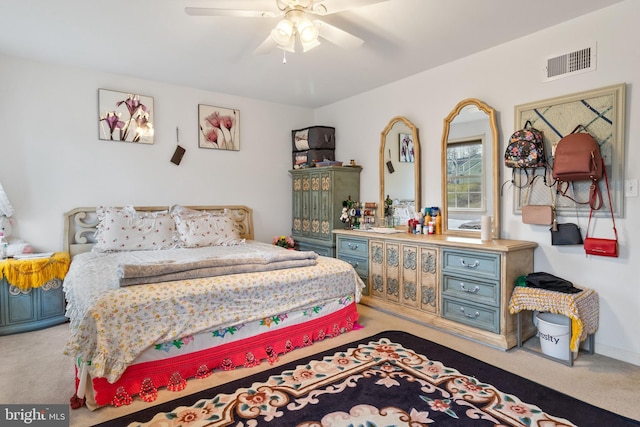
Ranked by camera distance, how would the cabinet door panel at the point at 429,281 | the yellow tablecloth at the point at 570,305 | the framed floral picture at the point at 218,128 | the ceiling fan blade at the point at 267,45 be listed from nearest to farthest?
the yellow tablecloth at the point at 570,305
the ceiling fan blade at the point at 267,45
the cabinet door panel at the point at 429,281
the framed floral picture at the point at 218,128

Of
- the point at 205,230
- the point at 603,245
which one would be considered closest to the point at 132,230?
the point at 205,230

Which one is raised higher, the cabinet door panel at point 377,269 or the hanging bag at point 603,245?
the hanging bag at point 603,245

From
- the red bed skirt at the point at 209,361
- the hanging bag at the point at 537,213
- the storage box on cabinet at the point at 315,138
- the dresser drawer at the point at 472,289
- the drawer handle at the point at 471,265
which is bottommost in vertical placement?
the red bed skirt at the point at 209,361

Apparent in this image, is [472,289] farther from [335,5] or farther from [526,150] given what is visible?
[335,5]

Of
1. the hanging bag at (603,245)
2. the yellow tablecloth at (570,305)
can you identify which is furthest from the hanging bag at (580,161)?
the yellow tablecloth at (570,305)

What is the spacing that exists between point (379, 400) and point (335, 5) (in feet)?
8.02

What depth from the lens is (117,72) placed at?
3.91 metres

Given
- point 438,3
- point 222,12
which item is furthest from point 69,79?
point 438,3

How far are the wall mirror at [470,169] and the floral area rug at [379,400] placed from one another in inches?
54.8

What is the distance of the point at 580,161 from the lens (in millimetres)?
2555

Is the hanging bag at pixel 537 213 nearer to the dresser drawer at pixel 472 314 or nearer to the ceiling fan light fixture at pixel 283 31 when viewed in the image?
the dresser drawer at pixel 472 314

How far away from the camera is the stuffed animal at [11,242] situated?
331 cm

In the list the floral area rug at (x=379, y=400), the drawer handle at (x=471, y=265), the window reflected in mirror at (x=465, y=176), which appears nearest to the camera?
the floral area rug at (x=379, y=400)

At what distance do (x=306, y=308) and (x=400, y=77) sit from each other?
2.85 metres
